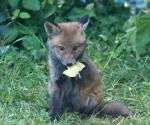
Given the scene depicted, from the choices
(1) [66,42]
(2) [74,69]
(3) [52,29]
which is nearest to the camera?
(2) [74,69]

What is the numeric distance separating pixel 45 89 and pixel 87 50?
4.57 feet

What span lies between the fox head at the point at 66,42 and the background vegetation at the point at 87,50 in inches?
26.4

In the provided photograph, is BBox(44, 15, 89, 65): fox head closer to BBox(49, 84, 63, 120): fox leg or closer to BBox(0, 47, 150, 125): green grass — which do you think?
BBox(49, 84, 63, 120): fox leg

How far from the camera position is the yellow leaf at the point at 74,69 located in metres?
5.80

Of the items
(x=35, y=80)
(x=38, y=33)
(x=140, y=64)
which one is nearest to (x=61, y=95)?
(x=35, y=80)

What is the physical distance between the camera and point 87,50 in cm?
799

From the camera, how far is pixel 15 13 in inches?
312

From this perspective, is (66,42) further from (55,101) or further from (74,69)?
(55,101)

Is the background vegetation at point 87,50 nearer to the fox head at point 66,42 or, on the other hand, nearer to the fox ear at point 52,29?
the fox head at point 66,42

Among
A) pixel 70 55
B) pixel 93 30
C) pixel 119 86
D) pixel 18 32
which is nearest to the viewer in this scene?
pixel 70 55

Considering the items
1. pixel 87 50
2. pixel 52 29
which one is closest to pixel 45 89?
pixel 52 29

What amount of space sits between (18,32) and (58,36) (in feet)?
7.35

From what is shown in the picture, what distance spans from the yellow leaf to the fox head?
0.05 meters

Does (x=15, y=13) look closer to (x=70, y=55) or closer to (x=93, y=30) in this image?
(x=93, y=30)
